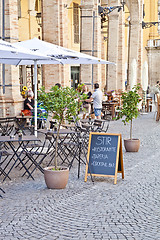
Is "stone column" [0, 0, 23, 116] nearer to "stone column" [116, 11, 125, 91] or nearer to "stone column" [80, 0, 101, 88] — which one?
"stone column" [80, 0, 101, 88]

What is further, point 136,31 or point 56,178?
point 136,31

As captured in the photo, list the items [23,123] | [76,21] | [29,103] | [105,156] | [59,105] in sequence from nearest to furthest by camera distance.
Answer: [59,105], [105,156], [23,123], [29,103], [76,21]

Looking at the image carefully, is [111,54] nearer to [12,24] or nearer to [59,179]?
[12,24]

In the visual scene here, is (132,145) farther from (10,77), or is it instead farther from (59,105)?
(10,77)

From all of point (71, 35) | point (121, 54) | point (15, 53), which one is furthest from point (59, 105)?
point (71, 35)

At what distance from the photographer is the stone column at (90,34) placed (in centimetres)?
2069

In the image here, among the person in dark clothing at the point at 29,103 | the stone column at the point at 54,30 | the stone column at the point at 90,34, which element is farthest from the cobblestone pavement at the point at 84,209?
the stone column at the point at 90,34

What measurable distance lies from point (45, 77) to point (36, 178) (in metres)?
9.87

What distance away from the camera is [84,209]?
6039 millimetres

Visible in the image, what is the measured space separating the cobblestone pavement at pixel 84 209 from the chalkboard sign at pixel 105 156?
7.5 inches

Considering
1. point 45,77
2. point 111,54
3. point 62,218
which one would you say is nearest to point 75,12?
point 111,54

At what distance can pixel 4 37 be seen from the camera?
1380 cm

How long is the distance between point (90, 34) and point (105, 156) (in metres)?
13.7

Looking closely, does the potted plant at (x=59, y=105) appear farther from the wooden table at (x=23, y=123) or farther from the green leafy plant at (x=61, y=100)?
the wooden table at (x=23, y=123)
